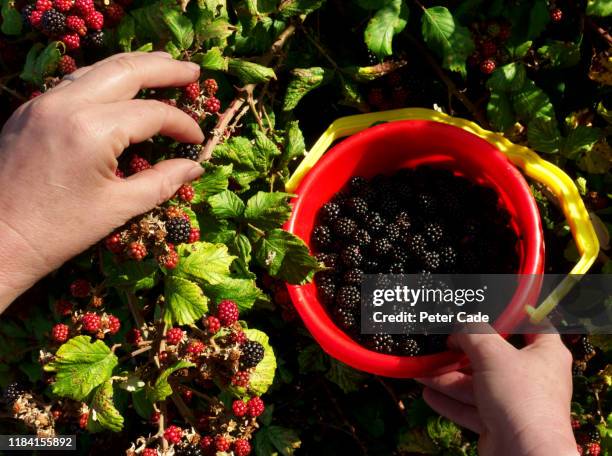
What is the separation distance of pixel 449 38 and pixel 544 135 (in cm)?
37

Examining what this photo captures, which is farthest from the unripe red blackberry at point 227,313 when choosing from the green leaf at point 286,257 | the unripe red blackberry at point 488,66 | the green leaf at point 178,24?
the unripe red blackberry at point 488,66

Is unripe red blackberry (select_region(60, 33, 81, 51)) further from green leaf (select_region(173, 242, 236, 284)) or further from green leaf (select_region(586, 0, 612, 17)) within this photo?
green leaf (select_region(586, 0, 612, 17))

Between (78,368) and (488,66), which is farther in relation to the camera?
(488,66)

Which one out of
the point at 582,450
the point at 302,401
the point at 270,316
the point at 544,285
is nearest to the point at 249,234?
the point at 270,316

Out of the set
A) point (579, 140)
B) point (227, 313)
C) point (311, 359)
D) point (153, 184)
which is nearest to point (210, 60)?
point (153, 184)

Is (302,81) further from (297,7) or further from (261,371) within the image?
(261,371)

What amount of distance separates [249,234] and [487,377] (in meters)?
0.65

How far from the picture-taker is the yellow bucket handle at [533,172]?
62.2 inches

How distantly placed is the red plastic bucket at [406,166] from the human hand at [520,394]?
82mm

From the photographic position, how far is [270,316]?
6.41ft

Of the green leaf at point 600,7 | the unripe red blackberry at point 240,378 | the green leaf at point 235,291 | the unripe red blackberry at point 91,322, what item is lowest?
the unripe red blackberry at point 240,378

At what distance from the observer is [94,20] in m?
1.42

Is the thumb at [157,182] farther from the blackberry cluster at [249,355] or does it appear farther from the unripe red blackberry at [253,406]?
the unripe red blackberry at [253,406]

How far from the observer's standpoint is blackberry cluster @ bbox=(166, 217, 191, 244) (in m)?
1.32
